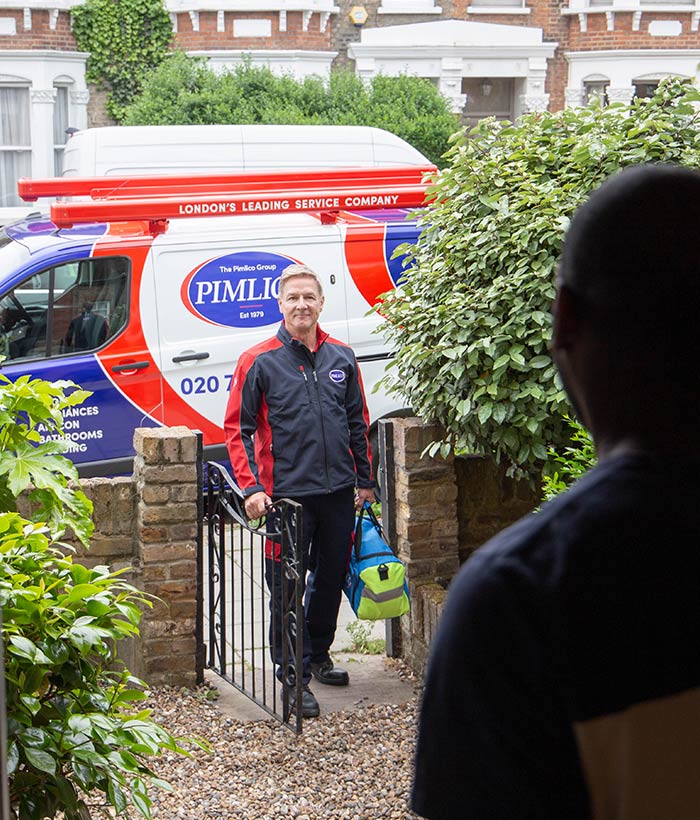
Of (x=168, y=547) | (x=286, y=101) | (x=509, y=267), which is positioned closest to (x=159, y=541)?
(x=168, y=547)

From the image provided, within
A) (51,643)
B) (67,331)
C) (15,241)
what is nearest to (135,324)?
(67,331)

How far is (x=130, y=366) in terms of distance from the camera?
8094 mm

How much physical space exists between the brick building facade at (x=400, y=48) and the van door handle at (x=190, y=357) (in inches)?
450

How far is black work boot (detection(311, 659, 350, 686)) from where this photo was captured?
5719 mm

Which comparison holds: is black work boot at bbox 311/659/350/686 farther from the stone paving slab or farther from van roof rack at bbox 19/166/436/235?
van roof rack at bbox 19/166/436/235

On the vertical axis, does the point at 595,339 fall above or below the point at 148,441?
above

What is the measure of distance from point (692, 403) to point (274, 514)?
4091 mm

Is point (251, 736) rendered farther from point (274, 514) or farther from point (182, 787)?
point (274, 514)

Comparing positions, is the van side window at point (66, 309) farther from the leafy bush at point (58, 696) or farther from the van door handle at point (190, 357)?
the leafy bush at point (58, 696)

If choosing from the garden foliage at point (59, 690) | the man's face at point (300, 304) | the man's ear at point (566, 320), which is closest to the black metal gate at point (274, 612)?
the man's face at point (300, 304)

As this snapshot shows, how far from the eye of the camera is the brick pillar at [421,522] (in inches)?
228

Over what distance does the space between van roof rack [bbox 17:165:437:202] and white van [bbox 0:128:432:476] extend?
1 cm

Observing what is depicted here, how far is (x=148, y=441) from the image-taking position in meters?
5.54

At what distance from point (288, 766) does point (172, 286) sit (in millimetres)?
4124
